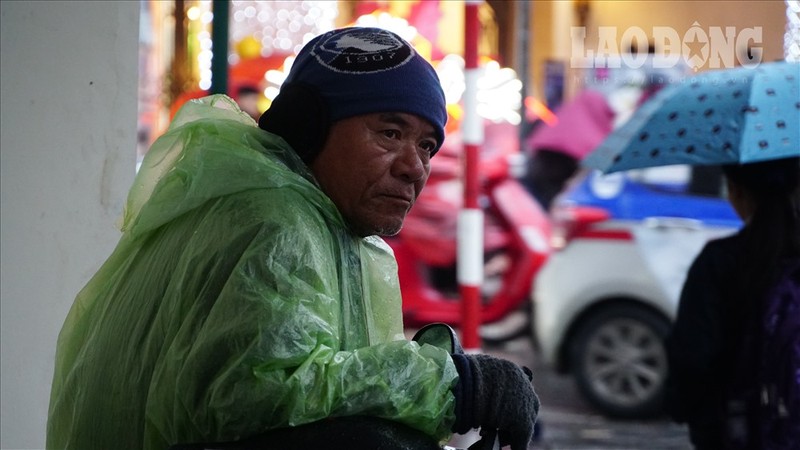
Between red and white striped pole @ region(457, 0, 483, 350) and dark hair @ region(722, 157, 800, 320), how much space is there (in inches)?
62.8

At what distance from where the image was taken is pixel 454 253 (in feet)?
26.1

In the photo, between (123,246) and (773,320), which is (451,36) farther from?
(123,246)

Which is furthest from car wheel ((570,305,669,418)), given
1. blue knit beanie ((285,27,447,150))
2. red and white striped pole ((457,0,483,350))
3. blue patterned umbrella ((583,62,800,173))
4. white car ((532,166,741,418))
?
blue knit beanie ((285,27,447,150))

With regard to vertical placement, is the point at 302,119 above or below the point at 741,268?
above

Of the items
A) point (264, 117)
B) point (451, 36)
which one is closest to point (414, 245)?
point (451, 36)

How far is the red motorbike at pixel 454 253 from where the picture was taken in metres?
7.93

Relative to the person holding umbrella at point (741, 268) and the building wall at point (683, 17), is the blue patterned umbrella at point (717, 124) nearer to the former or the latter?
the person holding umbrella at point (741, 268)

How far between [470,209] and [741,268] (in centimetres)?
182

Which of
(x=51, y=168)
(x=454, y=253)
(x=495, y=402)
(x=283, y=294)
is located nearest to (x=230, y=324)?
(x=283, y=294)

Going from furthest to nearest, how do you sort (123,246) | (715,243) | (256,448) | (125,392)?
(715,243) < (123,246) < (125,392) < (256,448)

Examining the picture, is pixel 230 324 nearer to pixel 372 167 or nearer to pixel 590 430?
pixel 372 167

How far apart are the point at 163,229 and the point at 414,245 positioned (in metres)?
6.02

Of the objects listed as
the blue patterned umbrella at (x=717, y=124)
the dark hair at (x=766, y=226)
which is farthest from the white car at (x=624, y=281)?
the dark hair at (x=766, y=226)

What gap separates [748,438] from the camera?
124 inches
